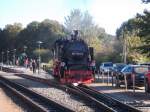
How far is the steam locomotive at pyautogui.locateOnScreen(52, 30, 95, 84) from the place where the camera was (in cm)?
3781

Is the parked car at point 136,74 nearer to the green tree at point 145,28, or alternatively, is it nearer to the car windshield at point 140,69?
the car windshield at point 140,69

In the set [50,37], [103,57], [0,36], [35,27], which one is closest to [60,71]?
[103,57]

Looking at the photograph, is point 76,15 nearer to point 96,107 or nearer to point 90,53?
point 90,53

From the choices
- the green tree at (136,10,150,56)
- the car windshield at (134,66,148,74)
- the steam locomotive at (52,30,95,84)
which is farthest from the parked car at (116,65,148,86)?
the green tree at (136,10,150,56)

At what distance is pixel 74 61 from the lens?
127 ft

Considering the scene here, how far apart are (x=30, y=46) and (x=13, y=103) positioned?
114 metres

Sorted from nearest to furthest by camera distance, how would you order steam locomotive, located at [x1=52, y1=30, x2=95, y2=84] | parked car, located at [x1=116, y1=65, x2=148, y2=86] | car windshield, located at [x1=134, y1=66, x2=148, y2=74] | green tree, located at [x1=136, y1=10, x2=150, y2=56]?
parked car, located at [x1=116, y1=65, x2=148, y2=86]
car windshield, located at [x1=134, y1=66, x2=148, y2=74]
steam locomotive, located at [x1=52, y1=30, x2=95, y2=84]
green tree, located at [x1=136, y1=10, x2=150, y2=56]

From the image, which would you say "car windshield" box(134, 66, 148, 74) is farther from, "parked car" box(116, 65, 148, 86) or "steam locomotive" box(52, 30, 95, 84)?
"steam locomotive" box(52, 30, 95, 84)

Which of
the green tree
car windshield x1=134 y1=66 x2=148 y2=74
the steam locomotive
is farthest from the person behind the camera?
the green tree

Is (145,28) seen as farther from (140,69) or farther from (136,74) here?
(136,74)

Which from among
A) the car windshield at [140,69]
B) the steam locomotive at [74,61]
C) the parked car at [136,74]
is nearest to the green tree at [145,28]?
the steam locomotive at [74,61]

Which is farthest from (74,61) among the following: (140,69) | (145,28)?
(145,28)

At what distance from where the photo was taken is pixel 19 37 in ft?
472

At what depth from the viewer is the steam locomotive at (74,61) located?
3781cm
